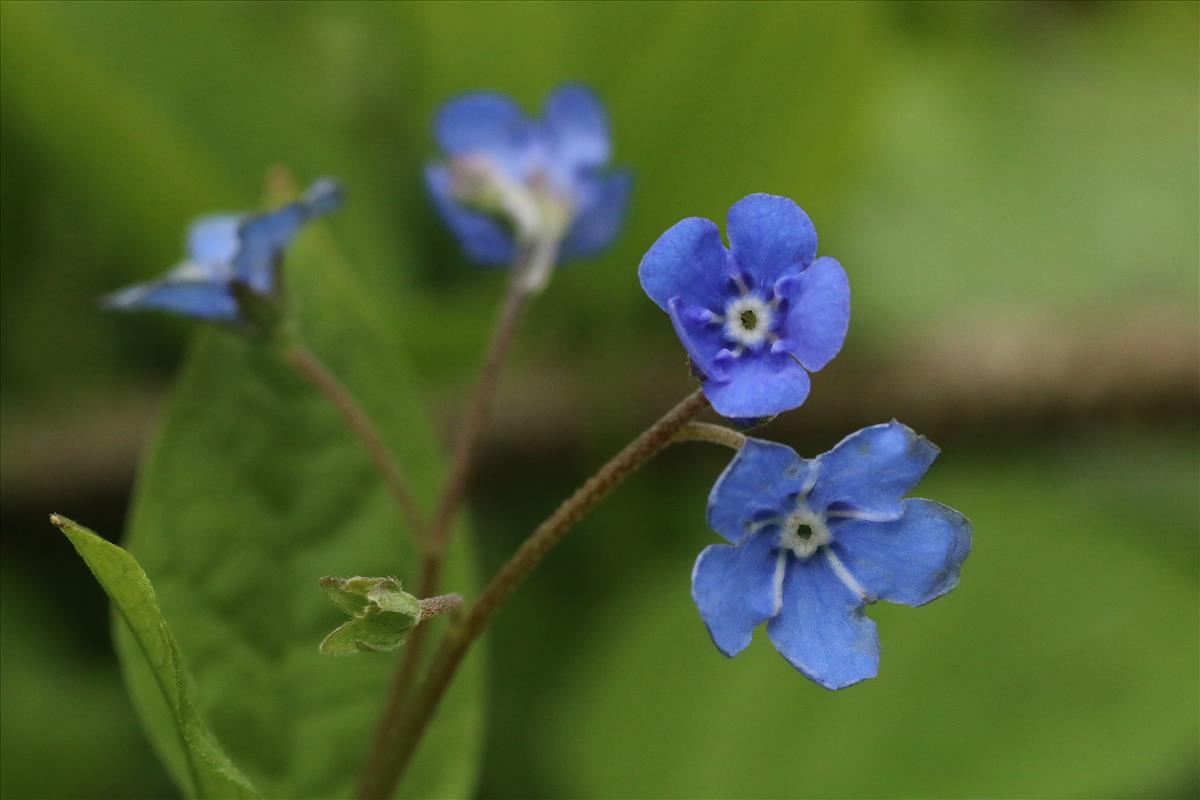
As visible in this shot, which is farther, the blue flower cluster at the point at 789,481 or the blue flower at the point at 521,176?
the blue flower at the point at 521,176

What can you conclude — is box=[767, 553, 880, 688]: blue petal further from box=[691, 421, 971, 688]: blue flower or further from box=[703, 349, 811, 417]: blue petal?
box=[703, 349, 811, 417]: blue petal

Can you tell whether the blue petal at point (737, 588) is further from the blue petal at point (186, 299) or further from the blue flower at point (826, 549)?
the blue petal at point (186, 299)

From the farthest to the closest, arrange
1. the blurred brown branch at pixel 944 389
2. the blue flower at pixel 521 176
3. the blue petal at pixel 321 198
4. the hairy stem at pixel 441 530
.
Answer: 1. the blurred brown branch at pixel 944 389
2. the blue flower at pixel 521 176
3. the blue petal at pixel 321 198
4. the hairy stem at pixel 441 530

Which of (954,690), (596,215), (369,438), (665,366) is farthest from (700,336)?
(665,366)

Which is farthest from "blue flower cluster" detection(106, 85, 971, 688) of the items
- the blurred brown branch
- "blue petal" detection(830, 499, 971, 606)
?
the blurred brown branch

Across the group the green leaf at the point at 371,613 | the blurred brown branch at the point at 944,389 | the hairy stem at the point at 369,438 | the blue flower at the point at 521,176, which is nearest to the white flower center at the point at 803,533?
the green leaf at the point at 371,613

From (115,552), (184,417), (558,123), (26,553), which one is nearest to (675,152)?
(558,123)

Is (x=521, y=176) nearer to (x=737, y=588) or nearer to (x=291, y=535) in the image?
(x=291, y=535)

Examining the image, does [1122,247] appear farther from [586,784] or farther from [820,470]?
[820,470]
